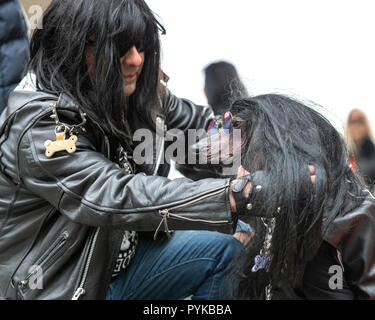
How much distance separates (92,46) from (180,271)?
86 centimetres

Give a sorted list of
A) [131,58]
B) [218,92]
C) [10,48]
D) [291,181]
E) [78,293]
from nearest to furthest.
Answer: [291,181] → [78,293] → [131,58] → [10,48] → [218,92]

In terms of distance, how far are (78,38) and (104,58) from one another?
103mm

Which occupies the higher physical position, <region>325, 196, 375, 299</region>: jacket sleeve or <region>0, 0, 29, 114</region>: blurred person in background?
<region>0, 0, 29, 114</region>: blurred person in background

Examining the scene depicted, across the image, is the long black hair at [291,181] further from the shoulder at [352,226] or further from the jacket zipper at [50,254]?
the jacket zipper at [50,254]

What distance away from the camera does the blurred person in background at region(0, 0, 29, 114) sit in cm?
201

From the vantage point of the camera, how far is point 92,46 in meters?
1.55

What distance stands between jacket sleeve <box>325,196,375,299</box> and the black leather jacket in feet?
1.15

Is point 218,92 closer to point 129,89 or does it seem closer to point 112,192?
point 129,89

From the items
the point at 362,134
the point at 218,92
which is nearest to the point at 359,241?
the point at 218,92

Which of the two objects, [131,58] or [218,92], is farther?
[218,92]

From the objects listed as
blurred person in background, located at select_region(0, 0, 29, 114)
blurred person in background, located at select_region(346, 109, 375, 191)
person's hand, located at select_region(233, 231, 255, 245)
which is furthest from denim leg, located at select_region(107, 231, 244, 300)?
blurred person in background, located at select_region(0, 0, 29, 114)

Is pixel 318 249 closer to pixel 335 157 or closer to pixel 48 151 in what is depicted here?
pixel 335 157

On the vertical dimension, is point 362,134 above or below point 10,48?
below

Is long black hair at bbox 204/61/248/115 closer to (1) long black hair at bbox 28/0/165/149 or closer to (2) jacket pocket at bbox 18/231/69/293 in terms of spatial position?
(1) long black hair at bbox 28/0/165/149
